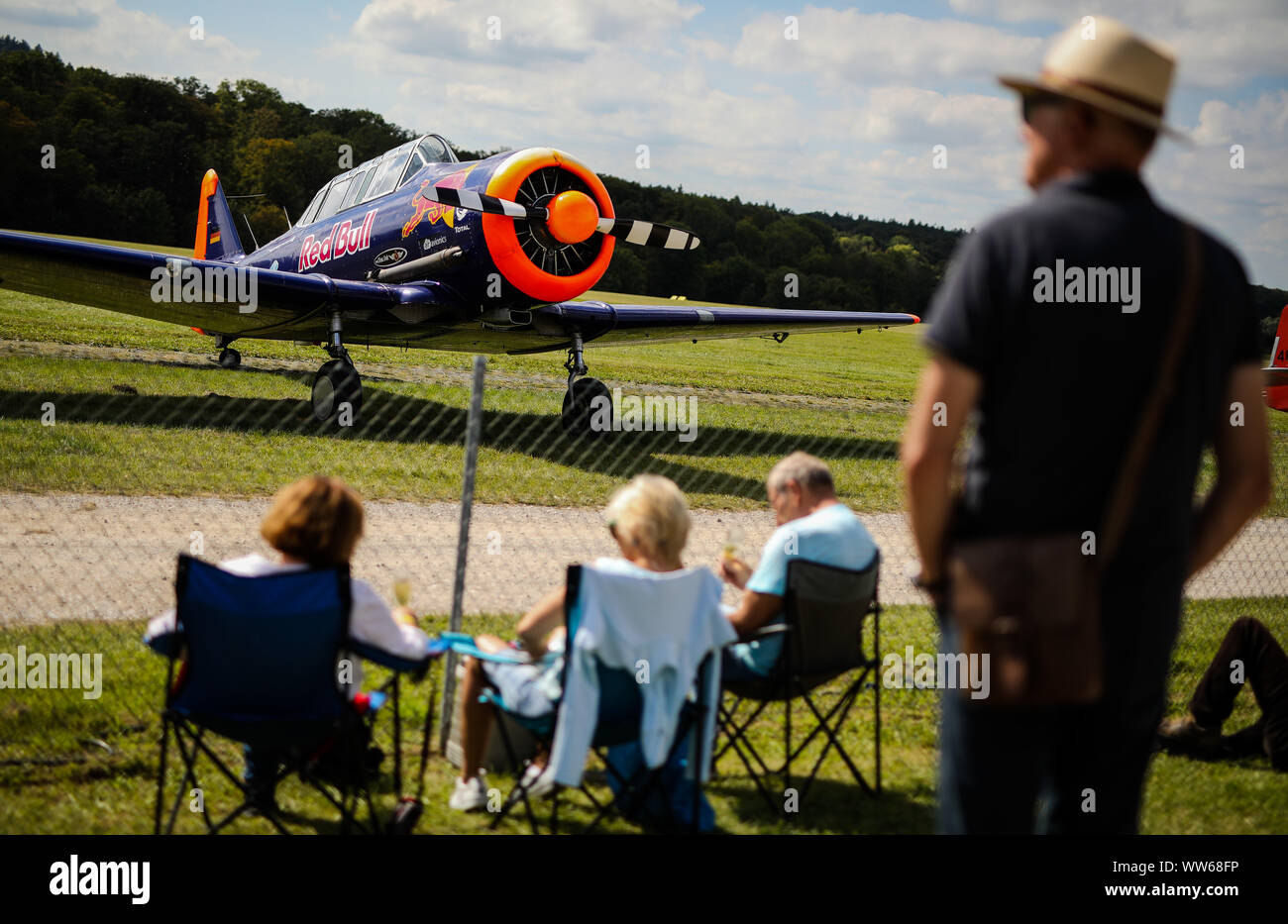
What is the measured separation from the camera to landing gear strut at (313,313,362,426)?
10938mm

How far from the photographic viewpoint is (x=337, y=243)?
44.6 ft

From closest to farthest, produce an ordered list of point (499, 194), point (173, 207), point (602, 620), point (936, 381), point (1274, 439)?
point (936, 381) < point (602, 620) < point (499, 194) < point (1274, 439) < point (173, 207)

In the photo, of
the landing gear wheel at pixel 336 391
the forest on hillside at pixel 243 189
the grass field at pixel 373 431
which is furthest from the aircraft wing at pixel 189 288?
the forest on hillside at pixel 243 189

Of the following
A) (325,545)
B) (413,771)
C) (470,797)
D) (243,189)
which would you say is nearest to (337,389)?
(413,771)

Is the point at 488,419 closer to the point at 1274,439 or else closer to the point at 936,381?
the point at 936,381

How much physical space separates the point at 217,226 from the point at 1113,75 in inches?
784

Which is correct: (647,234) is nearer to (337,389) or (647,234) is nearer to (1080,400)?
(337,389)

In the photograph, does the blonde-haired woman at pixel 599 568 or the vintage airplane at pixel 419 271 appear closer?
the blonde-haired woman at pixel 599 568

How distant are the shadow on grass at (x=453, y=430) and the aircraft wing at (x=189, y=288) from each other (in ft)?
3.69

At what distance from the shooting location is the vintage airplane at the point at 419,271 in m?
11.0

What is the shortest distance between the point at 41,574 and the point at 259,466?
3.06 m

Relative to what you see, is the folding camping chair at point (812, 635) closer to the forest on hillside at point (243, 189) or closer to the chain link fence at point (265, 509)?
the chain link fence at point (265, 509)
